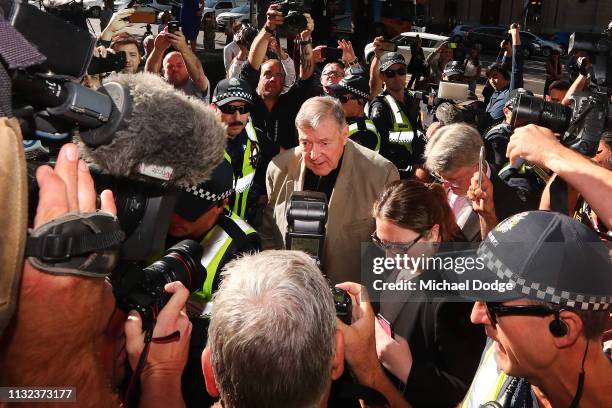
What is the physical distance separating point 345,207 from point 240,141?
1.12 m

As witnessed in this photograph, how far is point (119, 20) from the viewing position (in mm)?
5645

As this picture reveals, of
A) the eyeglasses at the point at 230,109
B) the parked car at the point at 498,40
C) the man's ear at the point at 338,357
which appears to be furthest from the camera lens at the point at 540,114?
the parked car at the point at 498,40

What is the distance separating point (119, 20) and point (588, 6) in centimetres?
3159

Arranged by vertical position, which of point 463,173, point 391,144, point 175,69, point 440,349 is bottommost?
point 391,144

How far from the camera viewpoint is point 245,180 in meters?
3.79

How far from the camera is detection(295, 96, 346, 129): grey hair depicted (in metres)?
3.19

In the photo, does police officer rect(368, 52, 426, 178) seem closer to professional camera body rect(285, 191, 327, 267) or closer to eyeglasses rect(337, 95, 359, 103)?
Result: eyeglasses rect(337, 95, 359, 103)

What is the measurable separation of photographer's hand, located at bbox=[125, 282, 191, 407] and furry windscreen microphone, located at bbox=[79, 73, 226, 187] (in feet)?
1.13

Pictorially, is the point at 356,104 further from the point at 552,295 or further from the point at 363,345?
the point at 552,295

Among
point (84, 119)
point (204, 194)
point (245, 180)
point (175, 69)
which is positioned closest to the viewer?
point (84, 119)

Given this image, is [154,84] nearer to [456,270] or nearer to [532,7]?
[456,270]

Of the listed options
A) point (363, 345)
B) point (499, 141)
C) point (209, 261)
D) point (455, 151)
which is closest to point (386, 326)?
point (363, 345)

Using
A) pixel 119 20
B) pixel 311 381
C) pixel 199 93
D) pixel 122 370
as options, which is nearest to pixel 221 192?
pixel 122 370

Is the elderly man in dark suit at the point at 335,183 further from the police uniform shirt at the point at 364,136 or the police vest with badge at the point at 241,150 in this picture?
the police uniform shirt at the point at 364,136
